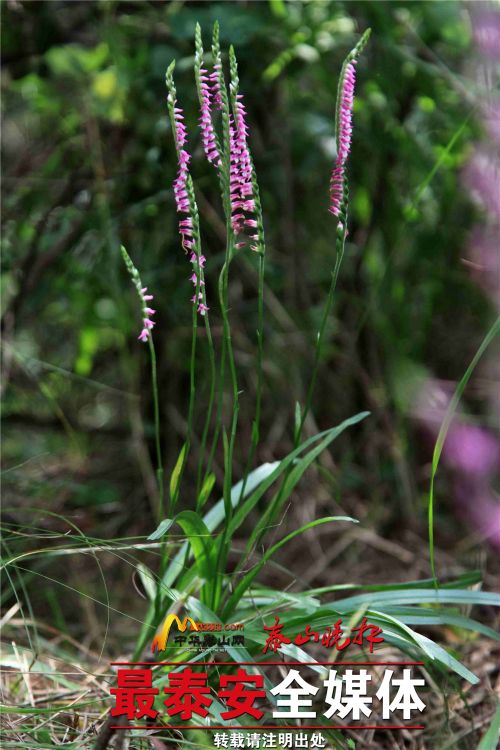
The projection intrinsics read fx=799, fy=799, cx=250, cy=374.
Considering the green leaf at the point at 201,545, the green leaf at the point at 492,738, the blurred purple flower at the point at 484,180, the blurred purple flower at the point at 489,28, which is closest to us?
the green leaf at the point at 492,738

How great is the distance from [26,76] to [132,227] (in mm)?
347

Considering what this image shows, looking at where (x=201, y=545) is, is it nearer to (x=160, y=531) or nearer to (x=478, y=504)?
(x=160, y=531)

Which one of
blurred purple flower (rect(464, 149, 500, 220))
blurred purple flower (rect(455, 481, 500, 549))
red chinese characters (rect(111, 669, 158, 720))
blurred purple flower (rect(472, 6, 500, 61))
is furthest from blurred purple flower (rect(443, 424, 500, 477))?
red chinese characters (rect(111, 669, 158, 720))

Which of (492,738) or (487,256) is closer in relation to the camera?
(492,738)

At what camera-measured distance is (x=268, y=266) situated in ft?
4.65

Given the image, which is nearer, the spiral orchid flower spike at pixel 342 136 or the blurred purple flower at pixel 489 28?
the spiral orchid flower spike at pixel 342 136

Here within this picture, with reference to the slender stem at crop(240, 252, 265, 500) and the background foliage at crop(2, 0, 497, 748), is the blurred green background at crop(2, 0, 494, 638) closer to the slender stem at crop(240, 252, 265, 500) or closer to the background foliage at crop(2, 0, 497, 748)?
the background foliage at crop(2, 0, 497, 748)

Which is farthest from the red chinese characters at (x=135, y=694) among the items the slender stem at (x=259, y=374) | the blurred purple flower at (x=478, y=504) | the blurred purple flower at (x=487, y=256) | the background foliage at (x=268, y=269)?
the blurred purple flower at (x=487, y=256)

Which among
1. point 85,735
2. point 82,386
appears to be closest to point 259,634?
point 85,735

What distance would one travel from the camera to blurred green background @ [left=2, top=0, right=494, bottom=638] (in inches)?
53.9

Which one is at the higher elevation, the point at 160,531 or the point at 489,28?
the point at 489,28

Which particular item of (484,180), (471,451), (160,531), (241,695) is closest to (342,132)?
(160,531)

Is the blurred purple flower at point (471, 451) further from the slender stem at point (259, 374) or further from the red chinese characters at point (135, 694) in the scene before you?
the red chinese characters at point (135, 694)

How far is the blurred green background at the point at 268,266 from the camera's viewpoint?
1368 millimetres
